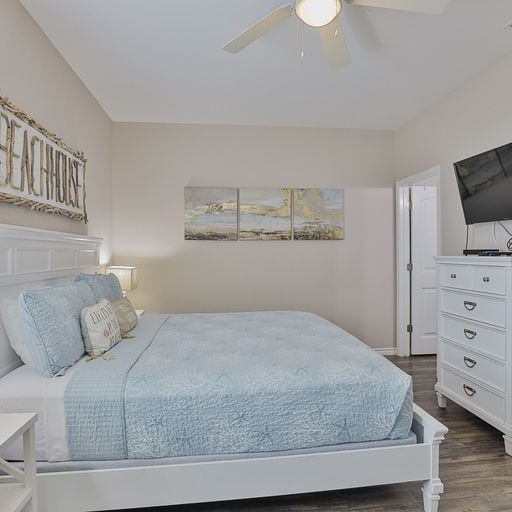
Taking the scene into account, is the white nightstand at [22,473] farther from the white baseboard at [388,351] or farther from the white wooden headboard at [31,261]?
the white baseboard at [388,351]

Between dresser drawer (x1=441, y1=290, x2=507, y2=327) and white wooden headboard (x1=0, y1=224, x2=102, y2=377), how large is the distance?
2.81 meters

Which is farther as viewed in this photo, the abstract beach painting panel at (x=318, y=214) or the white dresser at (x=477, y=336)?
the abstract beach painting panel at (x=318, y=214)

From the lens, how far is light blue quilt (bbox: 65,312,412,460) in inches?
59.5

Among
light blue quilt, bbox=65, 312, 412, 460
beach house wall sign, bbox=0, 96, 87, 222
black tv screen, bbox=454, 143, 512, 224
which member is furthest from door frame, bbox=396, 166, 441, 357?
beach house wall sign, bbox=0, 96, 87, 222

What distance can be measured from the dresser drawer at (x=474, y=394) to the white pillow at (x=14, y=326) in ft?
8.98

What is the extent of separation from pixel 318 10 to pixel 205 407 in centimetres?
193

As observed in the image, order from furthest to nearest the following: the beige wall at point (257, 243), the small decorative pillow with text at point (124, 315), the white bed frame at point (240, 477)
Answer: the beige wall at point (257, 243), the small decorative pillow with text at point (124, 315), the white bed frame at point (240, 477)

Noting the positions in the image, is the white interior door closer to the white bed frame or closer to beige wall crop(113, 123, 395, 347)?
beige wall crop(113, 123, 395, 347)

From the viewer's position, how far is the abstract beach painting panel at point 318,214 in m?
4.12

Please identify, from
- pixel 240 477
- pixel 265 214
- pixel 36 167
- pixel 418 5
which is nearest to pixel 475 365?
pixel 240 477

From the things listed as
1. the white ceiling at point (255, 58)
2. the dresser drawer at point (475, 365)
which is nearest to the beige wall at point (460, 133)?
the white ceiling at point (255, 58)

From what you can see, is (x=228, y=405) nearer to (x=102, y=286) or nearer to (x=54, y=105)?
(x=102, y=286)

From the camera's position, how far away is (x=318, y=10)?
5.65ft

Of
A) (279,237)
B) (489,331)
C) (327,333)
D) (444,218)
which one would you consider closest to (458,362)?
(489,331)
